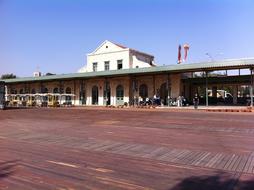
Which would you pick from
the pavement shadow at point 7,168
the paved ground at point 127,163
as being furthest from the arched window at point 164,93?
the pavement shadow at point 7,168

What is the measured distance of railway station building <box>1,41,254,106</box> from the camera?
36.2m

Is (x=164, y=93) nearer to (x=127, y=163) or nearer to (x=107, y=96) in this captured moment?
(x=107, y=96)

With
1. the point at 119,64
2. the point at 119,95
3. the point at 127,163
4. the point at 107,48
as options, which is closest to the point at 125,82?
the point at 119,95

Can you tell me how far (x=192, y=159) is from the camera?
727 centimetres

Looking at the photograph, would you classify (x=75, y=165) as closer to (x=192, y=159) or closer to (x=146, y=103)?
(x=192, y=159)

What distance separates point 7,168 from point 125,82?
33789 millimetres

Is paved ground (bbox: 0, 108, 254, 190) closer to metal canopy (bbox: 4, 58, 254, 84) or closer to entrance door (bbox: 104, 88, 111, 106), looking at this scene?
metal canopy (bbox: 4, 58, 254, 84)

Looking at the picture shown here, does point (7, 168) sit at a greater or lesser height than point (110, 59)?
lesser

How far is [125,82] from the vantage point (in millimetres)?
40031

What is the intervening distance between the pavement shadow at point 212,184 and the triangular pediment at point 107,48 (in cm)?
3828

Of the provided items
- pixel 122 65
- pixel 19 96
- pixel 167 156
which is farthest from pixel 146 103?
pixel 167 156

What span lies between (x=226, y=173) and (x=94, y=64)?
4076 centimetres

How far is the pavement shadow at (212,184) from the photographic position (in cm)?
516

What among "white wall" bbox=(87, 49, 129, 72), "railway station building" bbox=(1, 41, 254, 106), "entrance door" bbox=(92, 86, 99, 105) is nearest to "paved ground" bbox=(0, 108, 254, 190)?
"railway station building" bbox=(1, 41, 254, 106)
